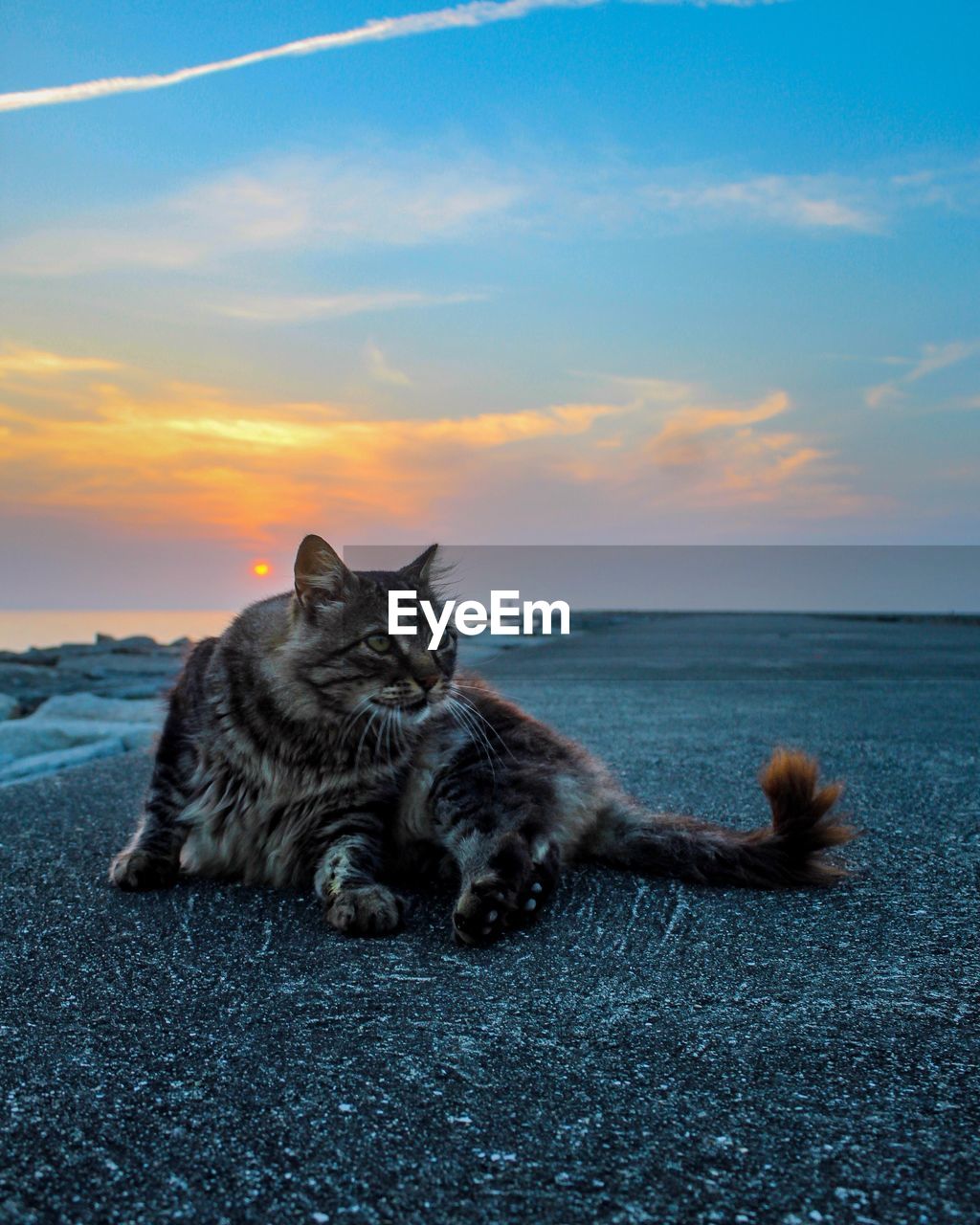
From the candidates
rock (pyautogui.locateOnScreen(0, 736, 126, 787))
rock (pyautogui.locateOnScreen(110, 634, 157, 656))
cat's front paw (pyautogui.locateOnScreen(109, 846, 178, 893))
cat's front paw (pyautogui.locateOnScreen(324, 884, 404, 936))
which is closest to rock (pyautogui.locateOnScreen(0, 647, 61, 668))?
rock (pyautogui.locateOnScreen(110, 634, 157, 656))

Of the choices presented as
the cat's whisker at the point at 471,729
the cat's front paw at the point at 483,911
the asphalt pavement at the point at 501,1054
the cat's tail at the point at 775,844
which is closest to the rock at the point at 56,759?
the asphalt pavement at the point at 501,1054

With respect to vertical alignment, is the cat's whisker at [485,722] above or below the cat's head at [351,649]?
below

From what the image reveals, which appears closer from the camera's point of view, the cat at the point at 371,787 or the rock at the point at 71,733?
the cat at the point at 371,787

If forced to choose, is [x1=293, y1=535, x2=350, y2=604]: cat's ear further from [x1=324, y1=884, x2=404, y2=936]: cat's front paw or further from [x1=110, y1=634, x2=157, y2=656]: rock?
[x1=110, y1=634, x2=157, y2=656]: rock

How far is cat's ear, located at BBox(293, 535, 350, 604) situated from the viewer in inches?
131

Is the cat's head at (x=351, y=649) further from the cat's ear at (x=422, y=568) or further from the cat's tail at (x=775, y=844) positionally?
the cat's tail at (x=775, y=844)

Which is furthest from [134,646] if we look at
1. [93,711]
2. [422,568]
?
[422,568]

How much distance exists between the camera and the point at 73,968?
2.46 m

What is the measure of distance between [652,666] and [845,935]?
35.0 feet

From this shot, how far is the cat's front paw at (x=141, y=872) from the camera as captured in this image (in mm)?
3164

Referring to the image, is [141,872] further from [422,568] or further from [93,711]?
[93,711]

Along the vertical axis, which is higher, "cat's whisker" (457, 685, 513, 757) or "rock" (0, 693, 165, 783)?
"cat's whisker" (457, 685, 513, 757)

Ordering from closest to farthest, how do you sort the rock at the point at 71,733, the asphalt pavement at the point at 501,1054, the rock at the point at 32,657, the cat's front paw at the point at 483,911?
1. the asphalt pavement at the point at 501,1054
2. the cat's front paw at the point at 483,911
3. the rock at the point at 71,733
4. the rock at the point at 32,657

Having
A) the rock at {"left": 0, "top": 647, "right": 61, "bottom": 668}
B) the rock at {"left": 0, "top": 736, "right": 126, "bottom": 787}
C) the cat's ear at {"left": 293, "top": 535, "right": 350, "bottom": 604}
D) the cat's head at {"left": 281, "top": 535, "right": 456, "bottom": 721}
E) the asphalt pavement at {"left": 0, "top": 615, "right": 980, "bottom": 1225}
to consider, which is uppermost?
the cat's ear at {"left": 293, "top": 535, "right": 350, "bottom": 604}
